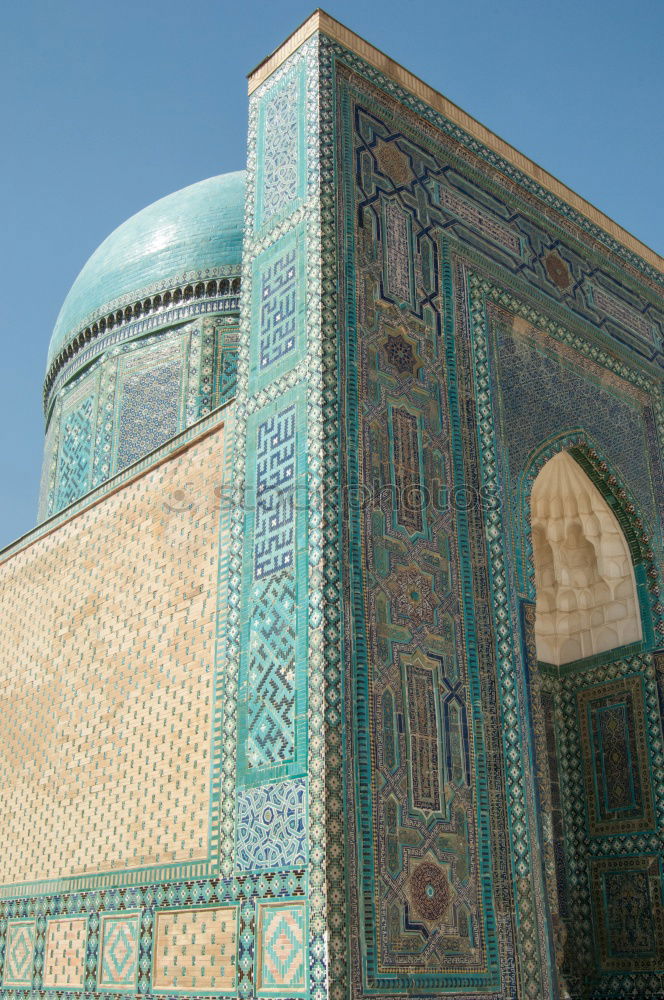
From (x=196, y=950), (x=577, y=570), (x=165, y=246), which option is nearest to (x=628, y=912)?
(x=577, y=570)

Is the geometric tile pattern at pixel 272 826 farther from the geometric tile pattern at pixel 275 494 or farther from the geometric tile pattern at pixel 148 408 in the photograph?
the geometric tile pattern at pixel 148 408

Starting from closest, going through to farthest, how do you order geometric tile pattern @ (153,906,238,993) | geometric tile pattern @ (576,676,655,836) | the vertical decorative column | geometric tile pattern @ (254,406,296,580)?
the vertical decorative column → geometric tile pattern @ (153,906,238,993) → geometric tile pattern @ (254,406,296,580) → geometric tile pattern @ (576,676,655,836)

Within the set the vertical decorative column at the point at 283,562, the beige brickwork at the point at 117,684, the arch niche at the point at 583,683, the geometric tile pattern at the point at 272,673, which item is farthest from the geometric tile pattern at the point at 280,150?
the arch niche at the point at 583,683

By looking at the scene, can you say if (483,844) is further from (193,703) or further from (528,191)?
→ (528,191)

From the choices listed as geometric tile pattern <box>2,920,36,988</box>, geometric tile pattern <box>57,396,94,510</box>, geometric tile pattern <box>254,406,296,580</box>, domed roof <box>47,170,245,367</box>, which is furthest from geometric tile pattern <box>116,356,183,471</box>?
geometric tile pattern <box>2,920,36,988</box>

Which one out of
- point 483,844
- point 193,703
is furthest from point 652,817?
point 193,703

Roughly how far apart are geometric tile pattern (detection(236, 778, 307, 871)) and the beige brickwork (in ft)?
1.10

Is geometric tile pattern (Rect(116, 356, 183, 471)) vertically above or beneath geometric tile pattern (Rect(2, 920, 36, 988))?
above

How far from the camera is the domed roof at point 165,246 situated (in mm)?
9273

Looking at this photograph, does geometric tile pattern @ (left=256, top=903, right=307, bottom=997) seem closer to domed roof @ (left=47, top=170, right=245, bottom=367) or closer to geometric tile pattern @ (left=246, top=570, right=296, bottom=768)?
geometric tile pattern @ (left=246, top=570, right=296, bottom=768)

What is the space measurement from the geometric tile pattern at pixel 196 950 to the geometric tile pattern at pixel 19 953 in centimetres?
137

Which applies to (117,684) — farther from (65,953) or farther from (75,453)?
(75,453)

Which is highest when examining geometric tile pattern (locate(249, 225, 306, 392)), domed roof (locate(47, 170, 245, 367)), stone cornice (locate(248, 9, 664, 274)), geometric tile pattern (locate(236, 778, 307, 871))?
domed roof (locate(47, 170, 245, 367))

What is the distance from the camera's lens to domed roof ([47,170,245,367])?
30.4ft
